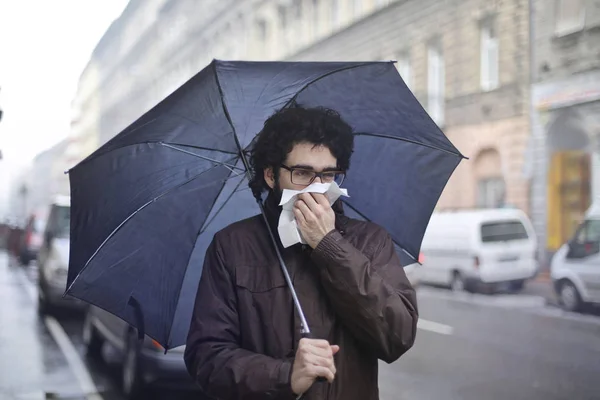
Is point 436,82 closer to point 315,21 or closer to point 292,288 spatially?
point 315,21

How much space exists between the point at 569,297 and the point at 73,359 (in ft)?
15.8

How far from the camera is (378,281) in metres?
1.68

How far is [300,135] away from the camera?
6.22ft

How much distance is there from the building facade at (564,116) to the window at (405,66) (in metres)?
1.60

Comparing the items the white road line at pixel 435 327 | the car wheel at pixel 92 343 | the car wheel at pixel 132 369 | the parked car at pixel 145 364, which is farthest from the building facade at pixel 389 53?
the car wheel at pixel 132 369

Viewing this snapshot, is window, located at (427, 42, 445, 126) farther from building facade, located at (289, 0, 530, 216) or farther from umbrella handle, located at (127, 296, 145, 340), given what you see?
umbrella handle, located at (127, 296, 145, 340)

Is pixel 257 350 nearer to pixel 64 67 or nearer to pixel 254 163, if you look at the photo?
pixel 254 163

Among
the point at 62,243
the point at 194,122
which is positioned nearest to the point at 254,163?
the point at 194,122

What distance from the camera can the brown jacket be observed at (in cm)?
166

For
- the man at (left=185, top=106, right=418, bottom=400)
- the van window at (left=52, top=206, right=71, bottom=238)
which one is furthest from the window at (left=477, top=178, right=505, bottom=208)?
the man at (left=185, top=106, right=418, bottom=400)

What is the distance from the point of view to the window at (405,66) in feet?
29.7

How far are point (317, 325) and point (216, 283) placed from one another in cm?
25

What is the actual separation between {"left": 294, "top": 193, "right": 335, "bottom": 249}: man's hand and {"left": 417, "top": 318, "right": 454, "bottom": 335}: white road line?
670 centimetres

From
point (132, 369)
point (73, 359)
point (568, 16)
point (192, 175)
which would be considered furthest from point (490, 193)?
point (192, 175)
